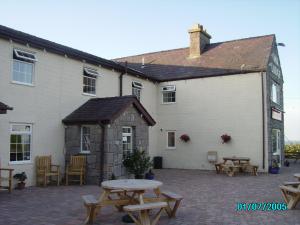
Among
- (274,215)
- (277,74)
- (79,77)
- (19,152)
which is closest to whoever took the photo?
(274,215)

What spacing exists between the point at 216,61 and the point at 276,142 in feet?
19.7

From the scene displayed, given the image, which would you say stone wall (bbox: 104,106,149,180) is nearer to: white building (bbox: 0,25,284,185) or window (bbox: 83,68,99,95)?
white building (bbox: 0,25,284,185)

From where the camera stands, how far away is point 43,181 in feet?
41.8

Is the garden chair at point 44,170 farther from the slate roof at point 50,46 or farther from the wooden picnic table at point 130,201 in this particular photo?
the wooden picnic table at point 130,201

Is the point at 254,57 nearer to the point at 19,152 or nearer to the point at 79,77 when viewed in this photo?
the point at 79,77

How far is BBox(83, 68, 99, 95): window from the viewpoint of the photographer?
1537cm

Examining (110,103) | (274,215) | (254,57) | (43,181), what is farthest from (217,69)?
(274,215)

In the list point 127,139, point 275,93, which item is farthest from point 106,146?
point 275,93

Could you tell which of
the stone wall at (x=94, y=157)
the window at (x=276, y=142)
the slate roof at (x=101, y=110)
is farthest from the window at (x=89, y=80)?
the window at (x=276, y=142)

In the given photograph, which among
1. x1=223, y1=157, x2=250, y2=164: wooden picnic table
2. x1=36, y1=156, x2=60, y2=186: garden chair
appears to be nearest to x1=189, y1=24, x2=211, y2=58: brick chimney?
x1=223, y1=157, x2=250, y2=164: wooden picnic table

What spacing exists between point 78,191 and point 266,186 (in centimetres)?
665

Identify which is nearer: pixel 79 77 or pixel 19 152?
pixel 19 152

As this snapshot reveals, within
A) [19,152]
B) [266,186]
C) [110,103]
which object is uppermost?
[110,103]

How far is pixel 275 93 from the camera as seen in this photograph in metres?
21.1
